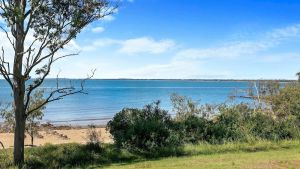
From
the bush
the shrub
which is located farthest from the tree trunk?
the shrub

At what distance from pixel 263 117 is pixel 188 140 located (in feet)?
11.5

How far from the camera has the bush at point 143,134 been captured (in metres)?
15.8

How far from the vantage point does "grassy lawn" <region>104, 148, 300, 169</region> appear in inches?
472

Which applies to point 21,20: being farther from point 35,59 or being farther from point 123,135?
point 123,135

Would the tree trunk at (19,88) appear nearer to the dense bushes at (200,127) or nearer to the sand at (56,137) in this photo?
the dense bushes at (200,127)

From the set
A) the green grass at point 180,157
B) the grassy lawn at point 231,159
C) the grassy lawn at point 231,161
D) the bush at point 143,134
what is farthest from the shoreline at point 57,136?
the grassy lawn at point 231,161

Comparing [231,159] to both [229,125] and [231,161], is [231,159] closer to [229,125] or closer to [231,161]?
[231,161]

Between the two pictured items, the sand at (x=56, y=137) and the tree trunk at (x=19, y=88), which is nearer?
the tree trunk at (x=19, y=88)

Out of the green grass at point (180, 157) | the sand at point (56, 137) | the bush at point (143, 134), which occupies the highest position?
the bush at point (143, 134)

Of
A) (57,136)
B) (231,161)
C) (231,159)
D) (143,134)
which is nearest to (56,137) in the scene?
(57,136)

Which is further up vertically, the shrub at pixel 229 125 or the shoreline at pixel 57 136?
the shrub at pixel 229 125

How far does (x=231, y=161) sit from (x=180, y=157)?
230 centimetres

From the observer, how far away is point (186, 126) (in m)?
16.8

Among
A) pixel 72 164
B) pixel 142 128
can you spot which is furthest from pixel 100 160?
pixel 142 128
